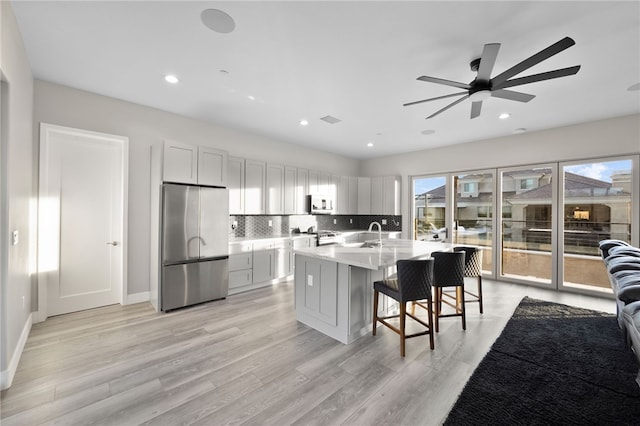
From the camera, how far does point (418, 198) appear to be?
6621mm

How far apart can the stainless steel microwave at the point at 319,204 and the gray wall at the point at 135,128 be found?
192cm

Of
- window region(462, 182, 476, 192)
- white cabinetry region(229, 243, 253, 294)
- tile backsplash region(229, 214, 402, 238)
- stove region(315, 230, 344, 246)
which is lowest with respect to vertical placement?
white cabinetry region(229, 243, 253, 294)

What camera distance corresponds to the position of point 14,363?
2248mm

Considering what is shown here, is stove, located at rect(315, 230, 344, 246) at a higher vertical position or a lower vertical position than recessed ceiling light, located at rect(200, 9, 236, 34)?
lower

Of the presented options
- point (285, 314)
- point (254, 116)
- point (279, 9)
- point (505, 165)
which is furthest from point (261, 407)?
point (505, 165)

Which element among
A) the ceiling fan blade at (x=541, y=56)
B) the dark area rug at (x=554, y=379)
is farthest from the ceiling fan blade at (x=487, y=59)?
the dark area rug at (x=554, y=379)

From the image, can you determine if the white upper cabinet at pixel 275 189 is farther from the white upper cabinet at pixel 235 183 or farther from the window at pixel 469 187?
the window at pixel 469 187

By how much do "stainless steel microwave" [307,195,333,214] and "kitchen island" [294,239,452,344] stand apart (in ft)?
9.17

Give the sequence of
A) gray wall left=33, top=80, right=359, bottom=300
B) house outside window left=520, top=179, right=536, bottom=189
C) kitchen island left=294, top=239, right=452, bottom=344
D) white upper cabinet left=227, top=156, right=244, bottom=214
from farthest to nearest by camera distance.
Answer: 1. house outside window left=520, top=179, right=536, bottom=189
2. white upper cabinet left=227, top=156, right=244, bottom=214
3. gray wall left=33, top=80, right=359, bottom=300
4. kitchen island left=294, top=239, right=452, bottom=344

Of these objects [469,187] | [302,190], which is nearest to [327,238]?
[302,190]

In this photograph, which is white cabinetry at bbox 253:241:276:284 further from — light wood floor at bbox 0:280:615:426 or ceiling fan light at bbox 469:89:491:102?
ceiling fan light at bbox 469:89:491:102

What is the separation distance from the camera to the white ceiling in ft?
6.86

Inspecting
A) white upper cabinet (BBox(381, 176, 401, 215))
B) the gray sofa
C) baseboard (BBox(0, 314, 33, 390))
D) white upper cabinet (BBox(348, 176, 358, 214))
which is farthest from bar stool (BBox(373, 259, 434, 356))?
white upper cabinet (BBox(348, 176, 358, 214))

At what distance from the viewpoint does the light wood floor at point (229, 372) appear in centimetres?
183
